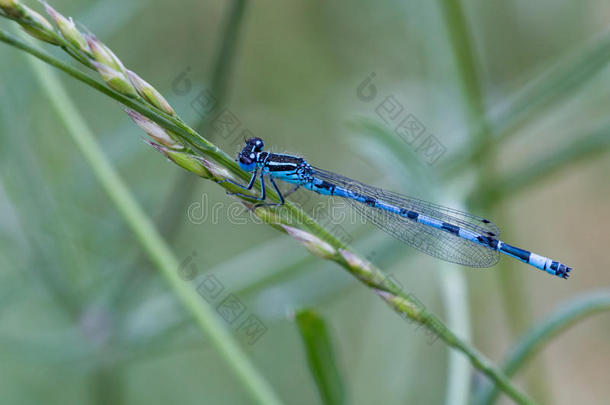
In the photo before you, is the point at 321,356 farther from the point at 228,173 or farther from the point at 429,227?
the point at 429,227

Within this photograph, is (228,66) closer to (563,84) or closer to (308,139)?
(563,84)

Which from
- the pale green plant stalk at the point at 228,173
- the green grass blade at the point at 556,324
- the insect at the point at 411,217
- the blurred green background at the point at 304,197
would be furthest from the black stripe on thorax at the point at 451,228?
the pale green plant stalk at the point at 228,173

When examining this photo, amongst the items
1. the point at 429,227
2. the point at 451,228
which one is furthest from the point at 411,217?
the point at 451,228

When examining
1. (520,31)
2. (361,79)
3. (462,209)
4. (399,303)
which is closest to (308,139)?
(361,79)

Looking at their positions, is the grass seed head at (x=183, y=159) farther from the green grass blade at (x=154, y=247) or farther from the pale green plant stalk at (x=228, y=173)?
the green grass blade at (x=154, y=247)

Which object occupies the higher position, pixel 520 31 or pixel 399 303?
pixel 520 31

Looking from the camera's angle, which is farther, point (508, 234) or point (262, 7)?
point (262, 7)

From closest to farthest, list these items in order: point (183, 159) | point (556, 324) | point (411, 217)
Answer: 1. point (183, 159)
2. point (556, 324)
3. point (411, 217)
